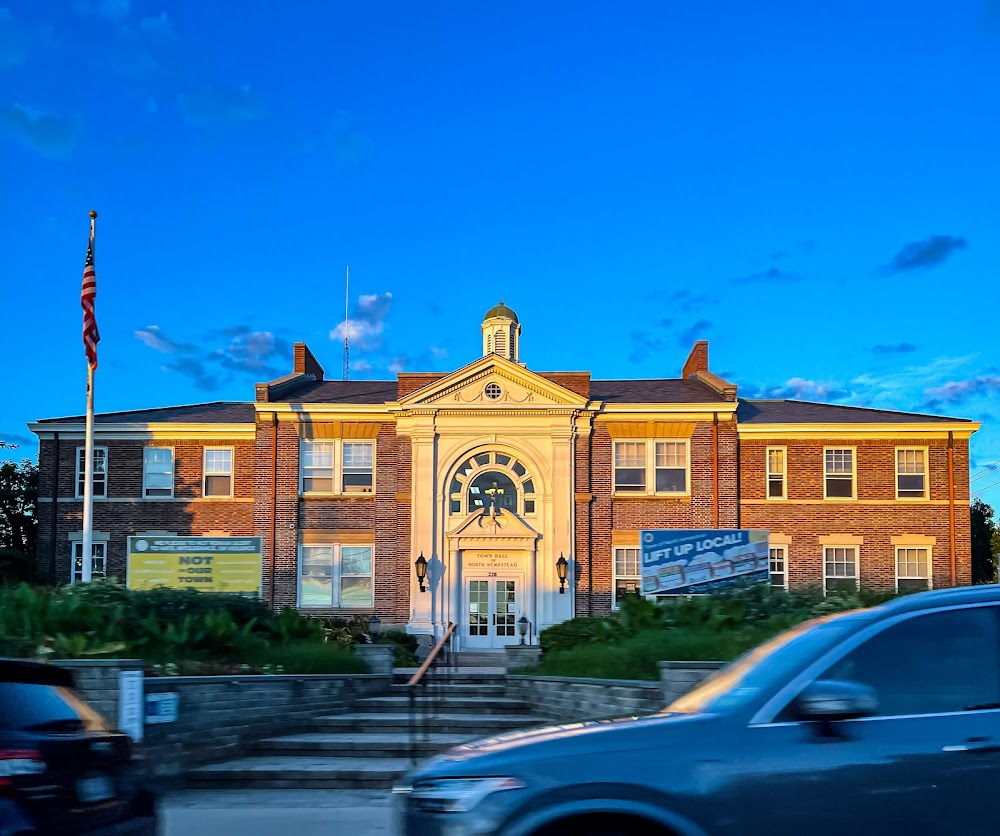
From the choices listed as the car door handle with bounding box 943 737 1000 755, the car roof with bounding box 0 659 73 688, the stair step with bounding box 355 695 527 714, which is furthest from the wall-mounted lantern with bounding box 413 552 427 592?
the car door handle with bounding box 943 737 1000 755

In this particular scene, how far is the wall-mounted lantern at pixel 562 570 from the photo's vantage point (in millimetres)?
32844

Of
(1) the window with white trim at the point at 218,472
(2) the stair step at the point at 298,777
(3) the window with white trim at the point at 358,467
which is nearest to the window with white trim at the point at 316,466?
(3) the window with white trim at the point at 358,467

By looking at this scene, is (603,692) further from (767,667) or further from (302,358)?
(302,358)

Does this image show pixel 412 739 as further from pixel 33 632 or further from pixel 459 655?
pixel 459 655

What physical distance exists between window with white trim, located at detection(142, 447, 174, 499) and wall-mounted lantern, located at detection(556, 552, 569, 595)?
11950mm

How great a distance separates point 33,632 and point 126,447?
23.2m

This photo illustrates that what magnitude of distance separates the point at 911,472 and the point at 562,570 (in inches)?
436

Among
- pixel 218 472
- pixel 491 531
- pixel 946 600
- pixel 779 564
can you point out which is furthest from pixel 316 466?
pixel 946 600

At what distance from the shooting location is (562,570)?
3284 centimetres

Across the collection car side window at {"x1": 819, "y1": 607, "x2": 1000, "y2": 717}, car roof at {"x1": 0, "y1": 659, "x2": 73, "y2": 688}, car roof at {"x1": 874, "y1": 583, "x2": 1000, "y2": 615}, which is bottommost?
car roof at {"x1": 0, "y1": 659, "x2": 73, "y2": 688}

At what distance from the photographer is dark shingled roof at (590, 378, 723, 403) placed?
3534 centimetres

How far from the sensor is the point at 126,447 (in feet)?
116

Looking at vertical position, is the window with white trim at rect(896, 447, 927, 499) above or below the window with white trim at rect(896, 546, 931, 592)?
above

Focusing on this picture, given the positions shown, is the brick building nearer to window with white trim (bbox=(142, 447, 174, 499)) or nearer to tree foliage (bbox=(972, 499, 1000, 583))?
window with white trim (bbox=(142, 447, 174, 499))
